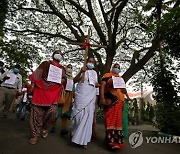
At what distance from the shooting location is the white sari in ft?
15.8

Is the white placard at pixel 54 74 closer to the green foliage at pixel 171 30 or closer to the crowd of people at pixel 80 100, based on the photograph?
the crowd of people at pixel 80 100

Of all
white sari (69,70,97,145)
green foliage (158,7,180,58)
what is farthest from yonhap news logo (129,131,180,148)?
green foliage (158,7,180,58)

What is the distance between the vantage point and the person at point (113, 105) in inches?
198

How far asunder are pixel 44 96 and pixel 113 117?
1468mm

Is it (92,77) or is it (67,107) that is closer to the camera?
(92,77)

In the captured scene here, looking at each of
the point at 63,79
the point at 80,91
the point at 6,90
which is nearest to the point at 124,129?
the point at 80,91

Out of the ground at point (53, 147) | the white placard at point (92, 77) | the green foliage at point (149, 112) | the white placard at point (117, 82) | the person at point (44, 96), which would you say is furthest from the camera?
the green foliage at point (149, 112)

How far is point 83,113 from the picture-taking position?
16.2ft

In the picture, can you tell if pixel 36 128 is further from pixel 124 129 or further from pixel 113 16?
pixel 113 16

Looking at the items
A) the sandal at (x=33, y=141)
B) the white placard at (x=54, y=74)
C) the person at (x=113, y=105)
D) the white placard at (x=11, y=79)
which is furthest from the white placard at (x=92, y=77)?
the white placard at (x=11, y=79)

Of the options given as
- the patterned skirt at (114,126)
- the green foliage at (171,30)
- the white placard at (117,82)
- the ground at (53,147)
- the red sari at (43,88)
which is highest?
the green foliage at (171,30)

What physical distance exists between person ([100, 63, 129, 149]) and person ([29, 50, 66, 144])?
103 cm

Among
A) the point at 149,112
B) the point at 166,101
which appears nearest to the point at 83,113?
the point at 166,101

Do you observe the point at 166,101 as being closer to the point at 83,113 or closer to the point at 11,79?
the point at 83,113
